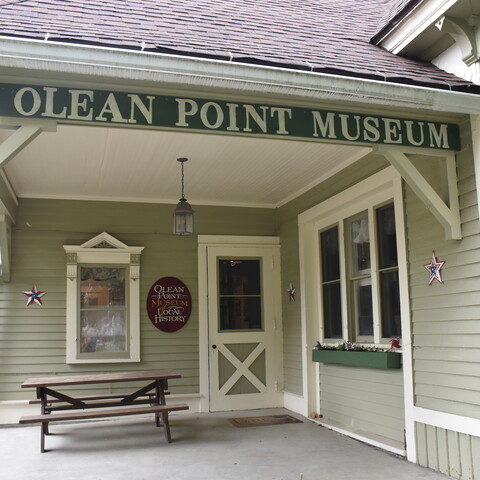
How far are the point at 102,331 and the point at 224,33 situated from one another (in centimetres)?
472

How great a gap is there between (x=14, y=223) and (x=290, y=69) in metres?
5.05

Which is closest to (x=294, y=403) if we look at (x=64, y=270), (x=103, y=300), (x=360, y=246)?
(x=360, y=246)

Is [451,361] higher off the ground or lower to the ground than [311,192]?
lower

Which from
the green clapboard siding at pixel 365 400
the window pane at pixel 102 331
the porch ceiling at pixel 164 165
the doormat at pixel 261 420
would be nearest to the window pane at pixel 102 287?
the window pane at pixel 102 331

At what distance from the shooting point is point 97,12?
453cm

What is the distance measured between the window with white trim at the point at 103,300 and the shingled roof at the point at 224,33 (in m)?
3.68

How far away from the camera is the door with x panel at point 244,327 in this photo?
8.11 metres

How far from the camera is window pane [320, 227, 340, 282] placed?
701 centimetres

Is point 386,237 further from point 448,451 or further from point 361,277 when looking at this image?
point 448,451

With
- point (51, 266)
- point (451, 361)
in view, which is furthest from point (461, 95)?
point (51, 266)

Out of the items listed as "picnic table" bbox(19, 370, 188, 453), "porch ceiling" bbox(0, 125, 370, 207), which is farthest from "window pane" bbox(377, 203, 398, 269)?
"picnic table" bbox(19, 370, 188, 453)

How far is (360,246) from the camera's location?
253 inches

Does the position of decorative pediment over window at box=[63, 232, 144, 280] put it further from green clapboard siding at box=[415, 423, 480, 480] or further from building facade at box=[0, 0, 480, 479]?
green clapboard siding at box=[415, 423, 480, 480]

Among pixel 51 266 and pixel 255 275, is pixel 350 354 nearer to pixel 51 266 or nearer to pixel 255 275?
pixel 255 275
